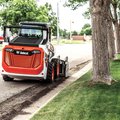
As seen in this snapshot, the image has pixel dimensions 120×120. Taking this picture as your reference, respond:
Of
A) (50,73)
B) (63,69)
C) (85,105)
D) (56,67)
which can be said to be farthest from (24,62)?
(85,105)

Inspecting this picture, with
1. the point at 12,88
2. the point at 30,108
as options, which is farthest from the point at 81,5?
the point at 30,108

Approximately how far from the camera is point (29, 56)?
16.6m

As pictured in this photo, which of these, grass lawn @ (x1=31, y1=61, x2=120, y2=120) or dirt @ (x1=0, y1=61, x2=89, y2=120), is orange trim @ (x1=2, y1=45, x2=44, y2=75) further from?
grass lawn @ (x1=31, y1=61, x2=120, y2=120)

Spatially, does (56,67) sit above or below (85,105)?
above

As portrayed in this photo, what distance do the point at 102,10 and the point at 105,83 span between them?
236cm

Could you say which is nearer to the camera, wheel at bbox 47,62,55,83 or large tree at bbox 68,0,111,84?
large tree at bbox 68,0,111,84

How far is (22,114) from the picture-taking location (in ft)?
36.7

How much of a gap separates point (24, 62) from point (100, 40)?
3237 millimetres

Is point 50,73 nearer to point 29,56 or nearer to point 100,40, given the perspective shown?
point 29,56

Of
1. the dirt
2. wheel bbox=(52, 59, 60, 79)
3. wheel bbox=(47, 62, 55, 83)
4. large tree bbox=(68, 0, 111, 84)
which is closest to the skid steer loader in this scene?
wheel bbox=(47, 62, 55, 83)

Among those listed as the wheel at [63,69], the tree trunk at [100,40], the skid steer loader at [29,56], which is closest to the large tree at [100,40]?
the tree trunk at [100,40]

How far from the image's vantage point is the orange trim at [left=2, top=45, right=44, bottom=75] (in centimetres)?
1658

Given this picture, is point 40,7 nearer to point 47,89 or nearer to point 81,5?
point 81,5

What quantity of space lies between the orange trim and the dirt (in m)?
0.67
